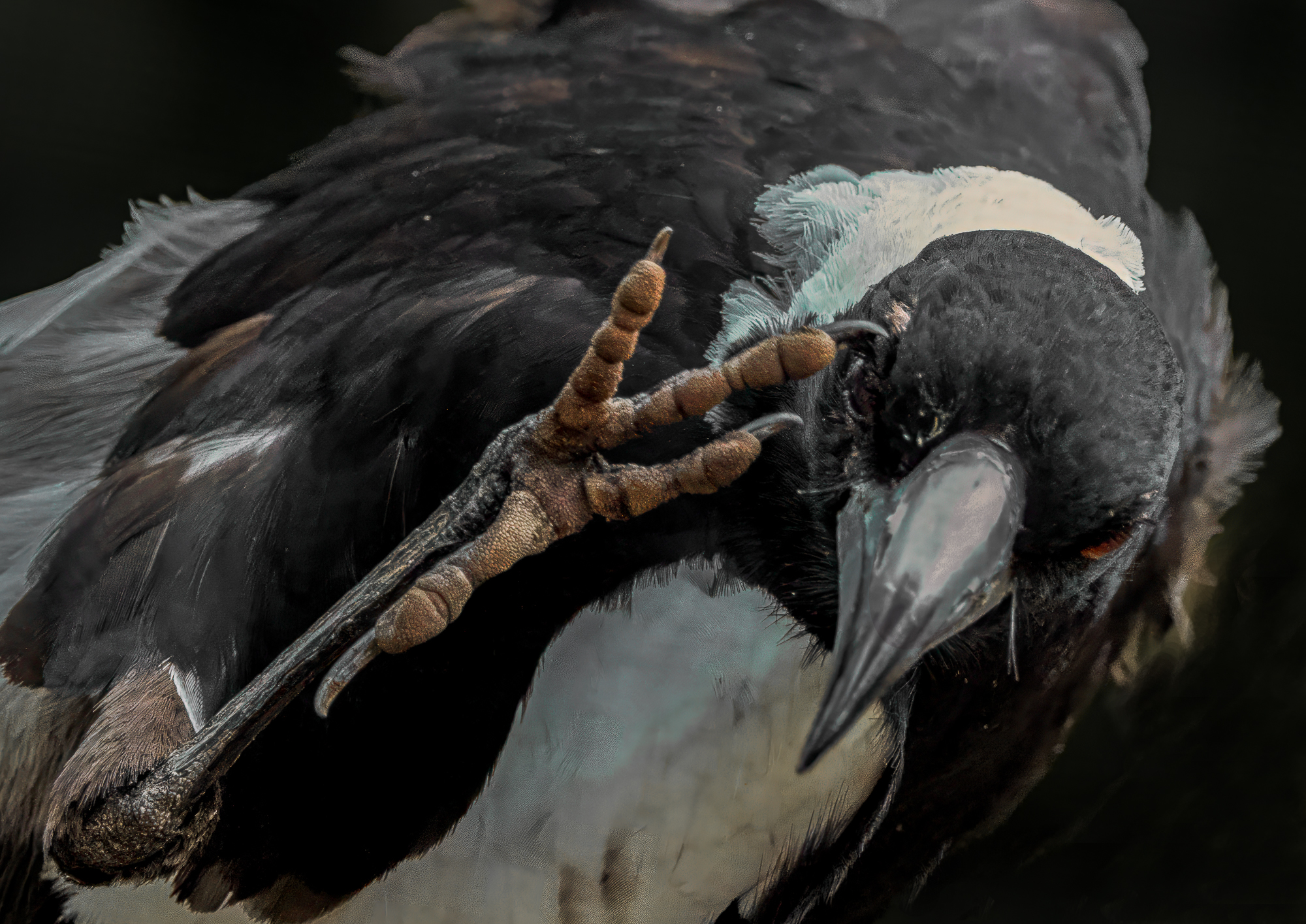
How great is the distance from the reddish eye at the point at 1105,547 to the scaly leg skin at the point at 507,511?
210mm

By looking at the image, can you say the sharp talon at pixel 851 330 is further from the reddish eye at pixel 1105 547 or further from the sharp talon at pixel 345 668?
the sharp talon at pixel 345 668

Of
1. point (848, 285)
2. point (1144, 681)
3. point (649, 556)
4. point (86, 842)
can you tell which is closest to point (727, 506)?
point (649, 556)

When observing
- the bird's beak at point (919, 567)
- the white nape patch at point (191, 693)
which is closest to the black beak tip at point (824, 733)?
the bird's beak at point (919, 567)

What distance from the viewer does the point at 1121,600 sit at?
3.76 feet

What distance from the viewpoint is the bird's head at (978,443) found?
0.60 m

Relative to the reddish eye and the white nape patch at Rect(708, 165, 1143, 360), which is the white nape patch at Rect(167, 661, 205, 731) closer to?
the white nape patch at Rect(708, 165, 1143, 360)

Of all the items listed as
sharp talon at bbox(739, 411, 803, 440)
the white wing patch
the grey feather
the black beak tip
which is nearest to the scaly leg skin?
sharp talon at bbox(739, 411, 803, 440)

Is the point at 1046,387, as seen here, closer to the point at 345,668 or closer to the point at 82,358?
the point at 345,668

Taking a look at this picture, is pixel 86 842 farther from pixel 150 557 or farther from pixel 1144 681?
pixel 1144 681

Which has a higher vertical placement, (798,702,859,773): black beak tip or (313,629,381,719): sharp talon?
(798,702,859,773): black beak tip

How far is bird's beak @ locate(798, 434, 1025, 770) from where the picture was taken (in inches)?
22.7

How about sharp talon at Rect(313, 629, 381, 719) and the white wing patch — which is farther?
the white wing patch

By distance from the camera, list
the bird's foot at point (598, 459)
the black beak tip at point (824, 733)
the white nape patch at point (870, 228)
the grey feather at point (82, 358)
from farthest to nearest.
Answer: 1. the grey feather at point (82, 358)
2. the white nape patch at point (870, 228)
3. the bird's foot at point (598, 459)
4. the black beak tip at point (824, 733)

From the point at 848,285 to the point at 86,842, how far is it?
774 mm
